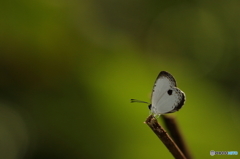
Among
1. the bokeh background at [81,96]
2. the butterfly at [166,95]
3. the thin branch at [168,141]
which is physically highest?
the bokeh background at [81,96]

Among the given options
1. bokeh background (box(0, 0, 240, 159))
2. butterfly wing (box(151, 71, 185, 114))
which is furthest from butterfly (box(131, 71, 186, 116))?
bokeh background (box(0, 0, 240, 159))

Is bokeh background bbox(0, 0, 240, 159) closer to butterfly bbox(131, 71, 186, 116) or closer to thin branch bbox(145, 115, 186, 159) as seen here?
butterfly bbox(131, 71, 186, 116)

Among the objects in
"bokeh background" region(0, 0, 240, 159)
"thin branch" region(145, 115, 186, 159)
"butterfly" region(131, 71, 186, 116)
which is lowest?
"thin branch" region(145, 115, 186, 159)

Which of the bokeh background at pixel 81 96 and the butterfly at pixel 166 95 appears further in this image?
the bokeh background at pixel 81 96

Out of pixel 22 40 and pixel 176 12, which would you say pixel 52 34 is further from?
pixel 176 12

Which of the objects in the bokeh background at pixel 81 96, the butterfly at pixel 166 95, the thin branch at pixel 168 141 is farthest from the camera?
the bokeh background at pixel 81 96

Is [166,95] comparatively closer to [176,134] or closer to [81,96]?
[176,134]

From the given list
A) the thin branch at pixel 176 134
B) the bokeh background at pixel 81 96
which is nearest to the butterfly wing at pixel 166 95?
the thin branch at pixel 176 134

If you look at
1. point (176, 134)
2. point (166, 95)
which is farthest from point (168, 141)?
point (166, 95)

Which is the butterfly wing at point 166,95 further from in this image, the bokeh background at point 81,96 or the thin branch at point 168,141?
the bokeh background at point 81,96
